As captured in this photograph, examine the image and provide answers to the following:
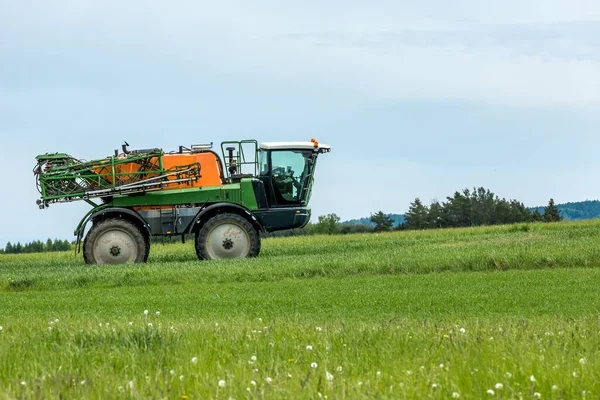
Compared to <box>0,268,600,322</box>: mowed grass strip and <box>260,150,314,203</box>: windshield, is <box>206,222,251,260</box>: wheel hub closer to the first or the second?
<box>260,150,314,203</box>: windshield

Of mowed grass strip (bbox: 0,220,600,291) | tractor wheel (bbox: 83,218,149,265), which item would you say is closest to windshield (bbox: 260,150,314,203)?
mowed grass strip (bbox: 0,220,600,291)

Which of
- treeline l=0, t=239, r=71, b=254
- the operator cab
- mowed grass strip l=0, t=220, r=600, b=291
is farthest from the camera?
treeline l=0, t=239, r=71, b=254

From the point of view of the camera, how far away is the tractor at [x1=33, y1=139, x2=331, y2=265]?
24.5 meters

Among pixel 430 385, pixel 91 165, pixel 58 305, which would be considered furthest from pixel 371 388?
pixel 91 165

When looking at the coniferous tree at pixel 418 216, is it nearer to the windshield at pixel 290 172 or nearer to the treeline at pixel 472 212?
the treeline at pixel 472 212

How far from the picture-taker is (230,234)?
80.6 feet

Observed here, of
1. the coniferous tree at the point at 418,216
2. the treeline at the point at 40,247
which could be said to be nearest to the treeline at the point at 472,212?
the coniferous tree at the point at 418,216

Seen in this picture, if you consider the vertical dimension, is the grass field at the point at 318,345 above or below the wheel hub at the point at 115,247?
→ below

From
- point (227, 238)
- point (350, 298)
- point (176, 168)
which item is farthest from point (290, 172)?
point (350, 298)

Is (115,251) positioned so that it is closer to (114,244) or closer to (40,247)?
(114,244)

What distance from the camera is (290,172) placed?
25.1 metres

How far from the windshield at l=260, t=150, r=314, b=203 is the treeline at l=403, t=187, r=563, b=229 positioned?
3520cm

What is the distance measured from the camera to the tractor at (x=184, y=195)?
80.5 feet

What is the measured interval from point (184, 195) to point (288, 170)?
312cm
